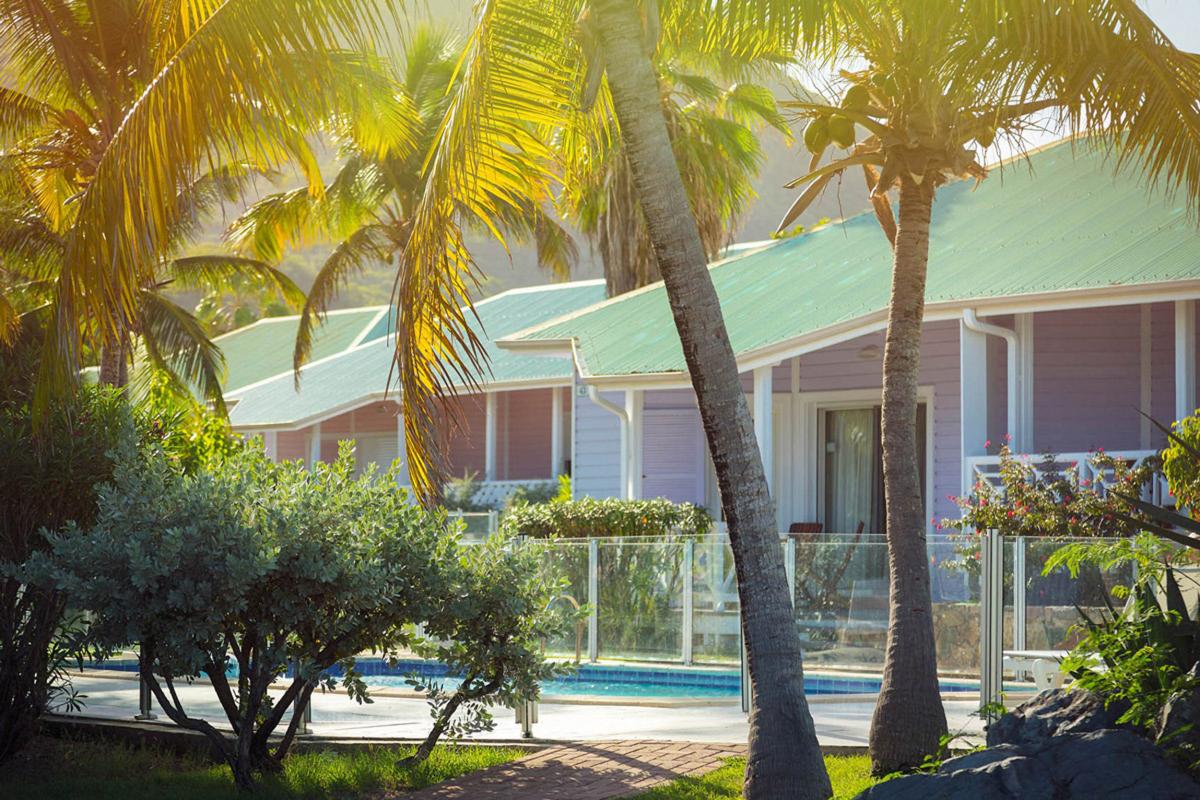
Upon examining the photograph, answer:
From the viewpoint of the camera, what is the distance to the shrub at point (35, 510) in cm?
1057

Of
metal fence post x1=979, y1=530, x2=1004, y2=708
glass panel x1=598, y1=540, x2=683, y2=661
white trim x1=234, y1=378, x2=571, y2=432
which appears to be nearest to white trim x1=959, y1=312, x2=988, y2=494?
glass panel x1=598, y1=540, x2=683, y2=661

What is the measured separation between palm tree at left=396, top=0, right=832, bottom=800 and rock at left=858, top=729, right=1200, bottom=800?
67.1 inches

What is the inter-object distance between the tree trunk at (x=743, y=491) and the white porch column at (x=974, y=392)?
33.6 feet

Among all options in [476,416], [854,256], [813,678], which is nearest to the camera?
[813,678]

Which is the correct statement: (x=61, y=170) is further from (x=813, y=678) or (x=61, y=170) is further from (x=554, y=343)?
(x=813, y=678)

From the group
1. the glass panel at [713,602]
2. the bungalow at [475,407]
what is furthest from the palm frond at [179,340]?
the glass panel at [713,602]

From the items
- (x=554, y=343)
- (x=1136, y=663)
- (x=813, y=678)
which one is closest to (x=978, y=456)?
(x=813, y=678)

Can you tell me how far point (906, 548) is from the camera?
8.91 metres

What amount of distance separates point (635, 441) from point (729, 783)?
11783 mm

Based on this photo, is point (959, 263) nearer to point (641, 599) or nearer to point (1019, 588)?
point (641, 599)

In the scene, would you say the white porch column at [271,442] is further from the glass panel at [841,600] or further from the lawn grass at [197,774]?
the lawn grass at [197,774]

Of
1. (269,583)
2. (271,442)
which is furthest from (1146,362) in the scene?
(271,442)

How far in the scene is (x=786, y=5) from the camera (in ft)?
25.4

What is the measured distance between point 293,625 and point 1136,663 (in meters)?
5.22
